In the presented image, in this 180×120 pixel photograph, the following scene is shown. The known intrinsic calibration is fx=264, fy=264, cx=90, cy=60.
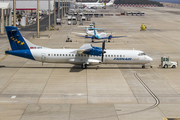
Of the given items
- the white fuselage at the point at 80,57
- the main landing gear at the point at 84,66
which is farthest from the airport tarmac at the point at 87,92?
the white fuselage at the point at 80,57

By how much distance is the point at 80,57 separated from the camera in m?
37.2

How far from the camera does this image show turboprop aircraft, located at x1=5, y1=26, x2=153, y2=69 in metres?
36.4

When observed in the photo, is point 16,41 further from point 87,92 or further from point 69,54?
point 87,92

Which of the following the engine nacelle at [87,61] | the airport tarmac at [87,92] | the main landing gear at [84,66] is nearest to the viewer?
the airport tarmac at [87,92]

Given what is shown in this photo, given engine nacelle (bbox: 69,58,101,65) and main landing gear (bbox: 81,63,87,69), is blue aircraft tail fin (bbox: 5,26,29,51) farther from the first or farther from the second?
main landing gear (bbox: 81,63,87,69)

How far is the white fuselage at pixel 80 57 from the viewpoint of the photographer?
120 feet

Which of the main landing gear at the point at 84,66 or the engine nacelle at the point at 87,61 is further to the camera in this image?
the main landing gear at the point at 84,66

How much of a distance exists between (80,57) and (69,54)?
1602mm

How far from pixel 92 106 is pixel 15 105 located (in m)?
6.94

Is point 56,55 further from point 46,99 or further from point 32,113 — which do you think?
point 32,113

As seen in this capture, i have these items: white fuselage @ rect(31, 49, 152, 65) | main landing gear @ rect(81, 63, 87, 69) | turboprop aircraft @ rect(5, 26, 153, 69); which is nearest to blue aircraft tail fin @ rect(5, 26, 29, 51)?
turboprop aircraft @ rect(5, 26, 153, 69)

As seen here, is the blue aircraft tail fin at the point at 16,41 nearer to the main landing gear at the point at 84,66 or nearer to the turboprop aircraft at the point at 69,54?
the turboprop aircraft at the point at 69,54

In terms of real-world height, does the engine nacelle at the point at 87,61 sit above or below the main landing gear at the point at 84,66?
above

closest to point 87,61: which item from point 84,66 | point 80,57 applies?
point 84,66
